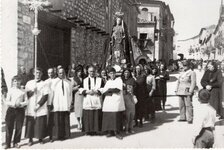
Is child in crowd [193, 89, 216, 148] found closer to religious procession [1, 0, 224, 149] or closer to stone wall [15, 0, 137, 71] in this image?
religious procession [1, 0, 224, 149]

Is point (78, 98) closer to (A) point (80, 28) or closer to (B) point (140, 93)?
(B) point (140, 93)

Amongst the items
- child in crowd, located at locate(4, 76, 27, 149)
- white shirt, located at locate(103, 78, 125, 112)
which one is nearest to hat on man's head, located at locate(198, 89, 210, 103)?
white shirt, located at locate(103, 78, 125, 112)

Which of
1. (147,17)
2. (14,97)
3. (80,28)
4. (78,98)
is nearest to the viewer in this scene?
(14,97)

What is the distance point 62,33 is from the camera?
35.1ft

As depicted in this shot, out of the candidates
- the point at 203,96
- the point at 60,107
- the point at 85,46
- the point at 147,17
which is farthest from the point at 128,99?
the point at 147,17

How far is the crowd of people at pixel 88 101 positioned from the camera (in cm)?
548

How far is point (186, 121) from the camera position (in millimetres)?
7441

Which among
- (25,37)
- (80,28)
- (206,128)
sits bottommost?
(206,128)

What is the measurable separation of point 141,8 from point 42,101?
99.3 feet

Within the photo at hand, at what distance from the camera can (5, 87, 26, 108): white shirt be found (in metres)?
5.32

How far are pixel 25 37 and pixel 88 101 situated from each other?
2416 millimetres

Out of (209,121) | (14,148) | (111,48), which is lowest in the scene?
(14,148)

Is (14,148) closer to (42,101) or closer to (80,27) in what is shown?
(42,101)

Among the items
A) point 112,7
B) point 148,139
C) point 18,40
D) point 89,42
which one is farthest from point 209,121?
point 112,7
